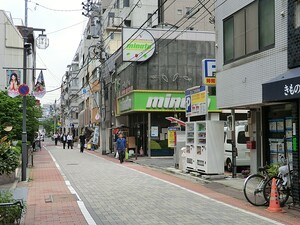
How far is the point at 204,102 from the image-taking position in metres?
16.7

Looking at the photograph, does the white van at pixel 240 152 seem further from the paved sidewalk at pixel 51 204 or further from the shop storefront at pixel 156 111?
the shop storefront at pixel 156 111

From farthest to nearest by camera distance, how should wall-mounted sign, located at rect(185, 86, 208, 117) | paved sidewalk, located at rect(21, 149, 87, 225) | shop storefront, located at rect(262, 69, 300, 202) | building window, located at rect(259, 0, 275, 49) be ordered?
wall-mounted sign, located at rect(185, 86, 208, 117) → building window, located at rect(259, 0, 275, 49) → shop storefront, located at rect(262, 69, 300, 202) → paved sidewalk, located at rect(21, 149, 87, 225)

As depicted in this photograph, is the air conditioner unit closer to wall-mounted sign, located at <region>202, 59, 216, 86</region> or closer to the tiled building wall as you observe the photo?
wall-mounted sign, located at <region>202, 59, 216, 86</region>

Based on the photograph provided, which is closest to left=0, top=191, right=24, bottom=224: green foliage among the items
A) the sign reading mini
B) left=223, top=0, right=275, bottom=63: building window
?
left=223, top=0, right=275, bottom=63: building window

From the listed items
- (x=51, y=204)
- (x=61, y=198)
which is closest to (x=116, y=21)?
(x=61, y=198)

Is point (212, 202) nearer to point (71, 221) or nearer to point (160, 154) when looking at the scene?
point (71, 221)

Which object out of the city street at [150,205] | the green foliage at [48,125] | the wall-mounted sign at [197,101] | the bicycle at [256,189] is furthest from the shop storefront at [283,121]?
the green foliage at [48,125]

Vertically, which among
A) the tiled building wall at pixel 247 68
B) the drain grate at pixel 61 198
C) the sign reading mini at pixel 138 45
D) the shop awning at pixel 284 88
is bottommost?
the drain grate at pixel 61 198

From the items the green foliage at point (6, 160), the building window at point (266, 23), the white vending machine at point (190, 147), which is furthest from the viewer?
the white vending machine at point (190, 147)

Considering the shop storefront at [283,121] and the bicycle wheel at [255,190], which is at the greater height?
the shop storefront at [283,121]

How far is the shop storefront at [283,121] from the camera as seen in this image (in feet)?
32.1

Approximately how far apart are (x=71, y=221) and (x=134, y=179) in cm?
764

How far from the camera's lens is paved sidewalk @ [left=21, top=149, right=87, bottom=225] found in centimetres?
859

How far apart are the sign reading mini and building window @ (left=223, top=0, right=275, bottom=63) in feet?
50.1
